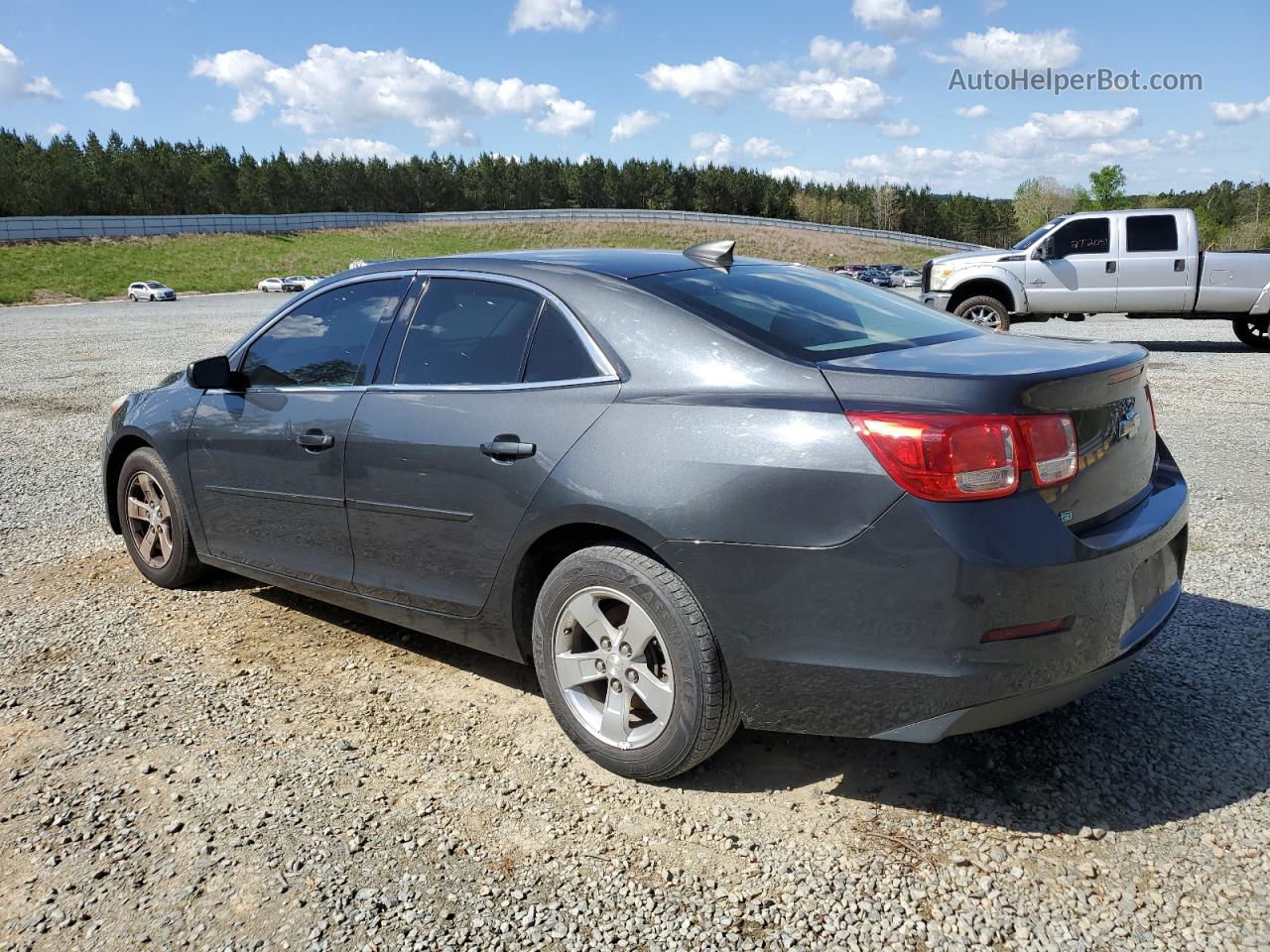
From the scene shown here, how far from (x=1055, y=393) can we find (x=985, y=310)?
12.7m

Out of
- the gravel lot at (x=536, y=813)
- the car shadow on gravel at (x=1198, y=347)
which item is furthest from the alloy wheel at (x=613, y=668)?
the car shadow on gravel at (x=1198, y=347)

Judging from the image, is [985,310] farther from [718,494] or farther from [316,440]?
[718,494]

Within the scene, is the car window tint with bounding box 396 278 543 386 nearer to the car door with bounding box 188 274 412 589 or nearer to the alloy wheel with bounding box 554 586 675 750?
the car door with bounding box 188 274 412 589

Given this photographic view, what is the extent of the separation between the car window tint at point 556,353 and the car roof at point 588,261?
A: 23 cm

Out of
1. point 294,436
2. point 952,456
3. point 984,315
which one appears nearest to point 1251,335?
point 984,315

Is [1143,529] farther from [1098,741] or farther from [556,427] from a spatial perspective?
[556,427]

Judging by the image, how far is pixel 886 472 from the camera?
7.74ft

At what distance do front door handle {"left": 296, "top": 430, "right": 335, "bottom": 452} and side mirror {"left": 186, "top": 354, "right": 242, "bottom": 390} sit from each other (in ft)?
2.19

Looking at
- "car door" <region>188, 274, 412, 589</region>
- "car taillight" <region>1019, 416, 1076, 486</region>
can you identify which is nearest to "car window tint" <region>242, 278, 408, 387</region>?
"car door" <region>188, 274, 412, 589</region>

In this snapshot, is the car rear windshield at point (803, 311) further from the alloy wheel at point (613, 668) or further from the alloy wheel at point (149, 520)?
the alloy wheel at point (149, 520)

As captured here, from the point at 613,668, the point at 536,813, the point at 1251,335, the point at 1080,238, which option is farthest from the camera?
the point at 1251,335

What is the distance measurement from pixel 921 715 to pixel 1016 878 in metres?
0.47

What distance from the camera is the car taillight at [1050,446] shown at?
94.1 inches

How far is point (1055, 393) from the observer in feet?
8.11
